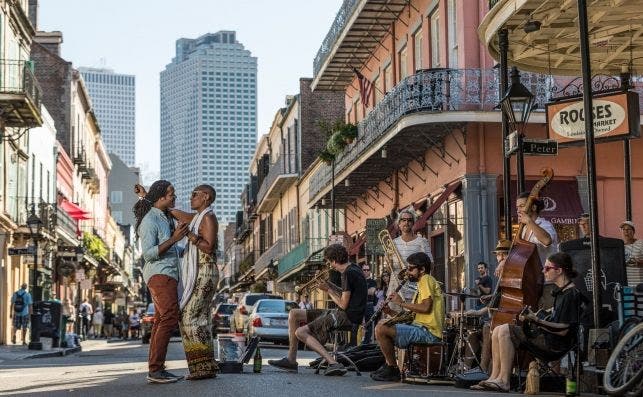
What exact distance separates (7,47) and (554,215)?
63.6ft

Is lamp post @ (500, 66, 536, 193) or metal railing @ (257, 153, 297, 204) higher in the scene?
metal railing @ (257, 153, 297, 204)

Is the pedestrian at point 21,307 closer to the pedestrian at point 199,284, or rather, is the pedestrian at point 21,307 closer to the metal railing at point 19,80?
the metal railing at point 19,80

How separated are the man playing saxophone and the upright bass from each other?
40.4 inches

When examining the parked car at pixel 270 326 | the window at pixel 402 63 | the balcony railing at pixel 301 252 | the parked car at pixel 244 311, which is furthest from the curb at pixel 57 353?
the balcony railing at pixel 301 252

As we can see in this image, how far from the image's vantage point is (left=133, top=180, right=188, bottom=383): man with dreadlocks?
11703 mm

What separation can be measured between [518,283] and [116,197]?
A: 114 metres

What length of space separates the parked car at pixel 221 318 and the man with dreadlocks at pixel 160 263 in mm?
26689

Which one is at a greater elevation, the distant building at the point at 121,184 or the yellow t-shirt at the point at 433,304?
the distant building at the point at 121,184

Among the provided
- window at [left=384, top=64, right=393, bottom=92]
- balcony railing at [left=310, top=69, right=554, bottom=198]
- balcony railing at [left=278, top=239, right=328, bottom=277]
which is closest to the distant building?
balcony railing at [left=278, top=239, right=328, bottom=277]

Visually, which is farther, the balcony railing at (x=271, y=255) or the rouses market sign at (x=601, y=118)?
the balcony railing at (x=271, y=255)

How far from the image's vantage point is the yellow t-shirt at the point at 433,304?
12.5m

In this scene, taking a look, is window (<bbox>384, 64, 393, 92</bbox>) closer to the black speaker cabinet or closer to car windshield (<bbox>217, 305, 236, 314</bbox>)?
car windshield (<bbox>217, 305, 236, 314</bbox>)

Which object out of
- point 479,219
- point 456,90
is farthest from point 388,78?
point 479,219

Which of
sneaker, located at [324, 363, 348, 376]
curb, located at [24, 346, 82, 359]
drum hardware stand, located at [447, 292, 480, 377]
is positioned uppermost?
drum hardware stand, located at [447, 292, 480, 377]
